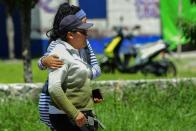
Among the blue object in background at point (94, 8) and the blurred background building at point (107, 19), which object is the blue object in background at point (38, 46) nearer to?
the blurred background building at point (107, 19)

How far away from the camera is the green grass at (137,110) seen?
7430 millimetres

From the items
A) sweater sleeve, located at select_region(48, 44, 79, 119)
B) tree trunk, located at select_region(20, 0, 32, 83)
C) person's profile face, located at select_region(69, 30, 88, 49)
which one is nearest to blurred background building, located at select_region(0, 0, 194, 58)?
tree trunk, located at select_region(20, 0, 32, 83)

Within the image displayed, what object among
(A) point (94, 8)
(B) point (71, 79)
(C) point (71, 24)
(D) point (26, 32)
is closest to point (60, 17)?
(C) point (71, 24)

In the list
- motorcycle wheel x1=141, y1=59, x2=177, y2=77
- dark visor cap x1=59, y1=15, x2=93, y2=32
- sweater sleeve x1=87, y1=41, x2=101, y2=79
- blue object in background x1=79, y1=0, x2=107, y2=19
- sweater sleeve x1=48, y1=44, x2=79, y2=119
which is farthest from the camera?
blue object in background x1=79, y1=0, x2=107, y2=19

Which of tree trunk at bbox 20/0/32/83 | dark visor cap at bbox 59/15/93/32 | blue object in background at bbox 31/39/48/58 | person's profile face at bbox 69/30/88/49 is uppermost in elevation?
dark visor cap at bbox 59/15/93/32

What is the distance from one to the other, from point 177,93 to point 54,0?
17.6m

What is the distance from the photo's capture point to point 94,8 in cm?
2552

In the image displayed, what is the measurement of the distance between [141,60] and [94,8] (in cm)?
994

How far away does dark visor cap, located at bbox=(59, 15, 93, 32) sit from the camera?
443cm

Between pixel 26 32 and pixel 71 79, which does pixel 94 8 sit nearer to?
pixel 26 32

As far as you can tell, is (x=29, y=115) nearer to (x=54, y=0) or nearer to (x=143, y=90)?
(x=143, y=90)

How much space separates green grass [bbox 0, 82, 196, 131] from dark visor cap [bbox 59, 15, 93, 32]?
2886 mm

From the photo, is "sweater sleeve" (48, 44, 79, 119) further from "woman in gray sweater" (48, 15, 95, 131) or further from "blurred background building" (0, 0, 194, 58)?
"blurred background building" (0, 0, 194, 58)

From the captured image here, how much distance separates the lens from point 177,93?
903cm
